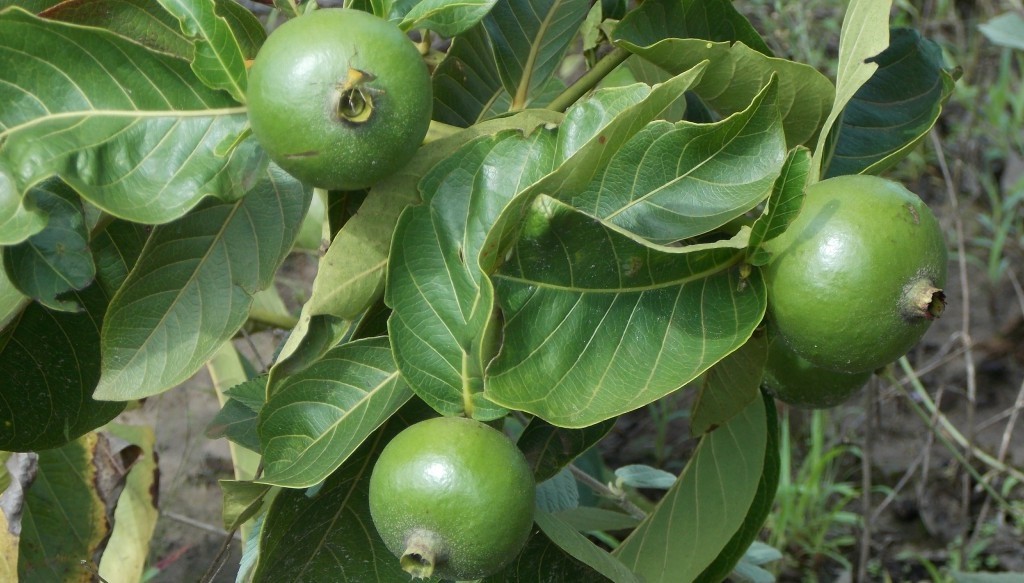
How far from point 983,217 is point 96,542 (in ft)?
10.6

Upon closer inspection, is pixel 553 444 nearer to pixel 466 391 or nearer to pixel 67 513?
pixel 466 391

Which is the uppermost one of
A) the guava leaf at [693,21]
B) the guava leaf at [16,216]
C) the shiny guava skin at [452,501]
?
the guava leaf at [16,216]

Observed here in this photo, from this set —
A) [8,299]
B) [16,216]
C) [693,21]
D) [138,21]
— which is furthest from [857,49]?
Result: [8,299]

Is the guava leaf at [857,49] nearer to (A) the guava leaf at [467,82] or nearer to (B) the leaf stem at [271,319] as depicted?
(A) the guava leaf at [467,82]

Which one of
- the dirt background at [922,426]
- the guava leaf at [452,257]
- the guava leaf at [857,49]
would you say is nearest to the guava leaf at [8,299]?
the guava leaf at [452,257]

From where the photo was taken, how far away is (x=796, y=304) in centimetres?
95

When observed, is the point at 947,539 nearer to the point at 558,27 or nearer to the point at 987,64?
the point at 987,64

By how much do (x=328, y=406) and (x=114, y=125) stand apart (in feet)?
1.20

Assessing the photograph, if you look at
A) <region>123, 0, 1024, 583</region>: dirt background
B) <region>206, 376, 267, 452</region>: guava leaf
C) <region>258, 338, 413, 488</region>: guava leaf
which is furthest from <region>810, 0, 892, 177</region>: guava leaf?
<region>123, 0, 1024, 583</region>: dirt background

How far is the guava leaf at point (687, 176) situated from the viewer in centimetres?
96

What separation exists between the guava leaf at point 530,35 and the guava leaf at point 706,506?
1.83ft

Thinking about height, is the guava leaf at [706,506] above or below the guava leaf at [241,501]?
below

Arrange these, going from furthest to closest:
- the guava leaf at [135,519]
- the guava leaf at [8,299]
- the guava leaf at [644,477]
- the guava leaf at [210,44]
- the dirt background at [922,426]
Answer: the dirt background at [922,426] < the guava leaf at [644,477] < the guava leaf at [135,519] < the guava leaf at [8,299] < the guava leaf at [210,44]

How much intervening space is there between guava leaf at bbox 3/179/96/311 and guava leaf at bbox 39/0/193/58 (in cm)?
19
